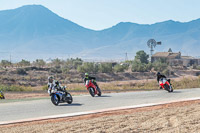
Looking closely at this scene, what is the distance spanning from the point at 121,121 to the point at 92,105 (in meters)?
5.05

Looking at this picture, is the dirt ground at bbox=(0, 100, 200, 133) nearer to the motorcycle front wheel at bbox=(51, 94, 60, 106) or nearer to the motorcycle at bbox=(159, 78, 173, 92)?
the motorcycle front wheel at bbox=(51, 94, 60, 106)

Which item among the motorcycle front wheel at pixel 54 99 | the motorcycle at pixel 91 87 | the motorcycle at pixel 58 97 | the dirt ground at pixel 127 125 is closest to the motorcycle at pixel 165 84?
the motorcycle at pixel 91 87

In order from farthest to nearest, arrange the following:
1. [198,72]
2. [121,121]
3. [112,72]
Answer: [198,72], [112,72], [121,121]

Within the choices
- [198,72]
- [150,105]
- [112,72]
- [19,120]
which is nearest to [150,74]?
[112,72]

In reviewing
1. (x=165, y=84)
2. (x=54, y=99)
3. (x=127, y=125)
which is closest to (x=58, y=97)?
(x=54, y=99)

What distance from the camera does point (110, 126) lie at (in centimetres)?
1078

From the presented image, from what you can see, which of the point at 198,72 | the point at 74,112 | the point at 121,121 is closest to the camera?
the point at 121,121

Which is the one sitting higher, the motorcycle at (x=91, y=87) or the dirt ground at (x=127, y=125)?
the motorcycle at (x=91, y=87)

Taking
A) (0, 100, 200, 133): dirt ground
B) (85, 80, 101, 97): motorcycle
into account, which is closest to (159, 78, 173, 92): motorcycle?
(85, 80, 101, 97): motorcycle

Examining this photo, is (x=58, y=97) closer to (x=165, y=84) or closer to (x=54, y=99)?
(x=54, y=99)

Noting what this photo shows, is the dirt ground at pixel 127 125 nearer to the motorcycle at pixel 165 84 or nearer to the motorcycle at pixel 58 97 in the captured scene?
the motorcycle at pixel 58 97

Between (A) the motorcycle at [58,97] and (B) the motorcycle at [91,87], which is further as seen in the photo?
(B) the motorcycle at [91,87]

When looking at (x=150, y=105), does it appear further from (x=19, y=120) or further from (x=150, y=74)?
(x=150, y=74)

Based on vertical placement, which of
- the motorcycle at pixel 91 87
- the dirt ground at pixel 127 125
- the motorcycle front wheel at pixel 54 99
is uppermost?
the motorcycle at pixel 91 87
